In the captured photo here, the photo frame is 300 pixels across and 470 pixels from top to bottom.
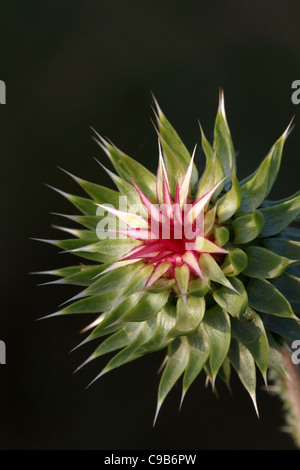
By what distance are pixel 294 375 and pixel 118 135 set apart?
3107 mm

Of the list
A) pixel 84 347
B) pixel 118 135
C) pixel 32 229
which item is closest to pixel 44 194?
pixel 32 229

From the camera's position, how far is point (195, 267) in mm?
1529

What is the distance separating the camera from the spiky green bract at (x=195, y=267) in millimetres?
1578

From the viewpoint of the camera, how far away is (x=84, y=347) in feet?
16.1

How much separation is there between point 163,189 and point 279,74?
324 centimetres

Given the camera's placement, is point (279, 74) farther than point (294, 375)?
Yes

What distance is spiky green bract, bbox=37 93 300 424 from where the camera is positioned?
5.18ft

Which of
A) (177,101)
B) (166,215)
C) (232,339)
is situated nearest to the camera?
(166,215)

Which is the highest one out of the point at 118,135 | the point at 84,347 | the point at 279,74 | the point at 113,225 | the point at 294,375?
the point at 279,74

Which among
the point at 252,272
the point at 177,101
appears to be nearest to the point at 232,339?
the point at 252,272

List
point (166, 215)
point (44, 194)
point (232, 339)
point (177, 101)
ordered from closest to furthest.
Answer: point (166, 215)
point (232, 339)
point (177, 101)
point (44, 194)

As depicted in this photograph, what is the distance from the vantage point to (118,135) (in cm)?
459

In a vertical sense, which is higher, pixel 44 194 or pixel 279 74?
pixel 279 74

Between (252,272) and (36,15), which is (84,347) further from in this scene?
(252,272)
